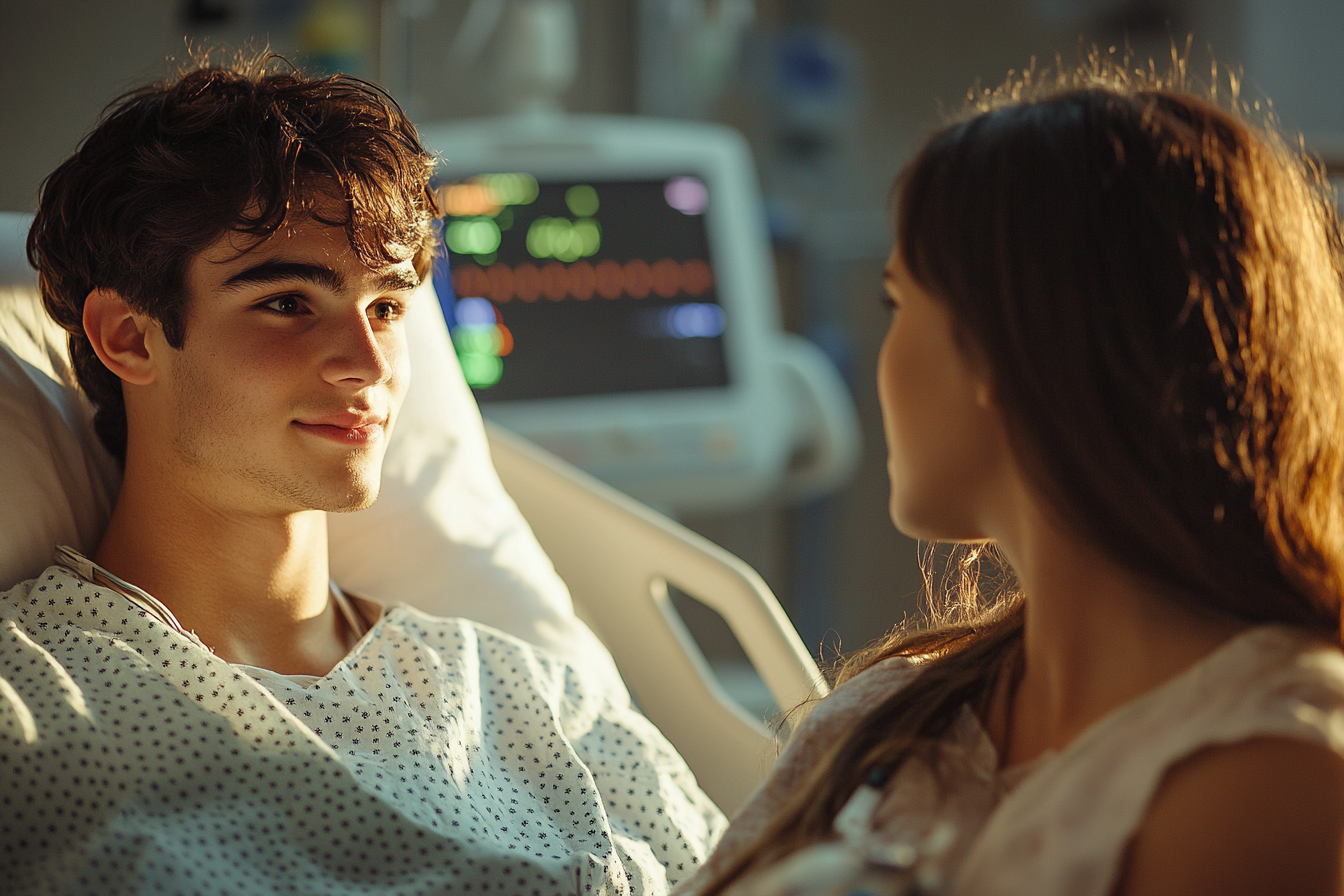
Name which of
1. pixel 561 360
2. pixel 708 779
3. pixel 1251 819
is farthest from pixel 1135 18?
pixel 1251 819

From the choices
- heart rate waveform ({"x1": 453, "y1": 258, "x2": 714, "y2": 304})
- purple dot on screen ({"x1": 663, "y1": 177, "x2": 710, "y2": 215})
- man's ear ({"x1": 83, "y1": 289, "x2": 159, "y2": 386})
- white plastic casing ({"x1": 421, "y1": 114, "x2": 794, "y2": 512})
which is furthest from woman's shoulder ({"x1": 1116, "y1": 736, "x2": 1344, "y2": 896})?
purple dot on screen ({"x1": 663, "y1": 177, "x2": 710, "y2": 215})

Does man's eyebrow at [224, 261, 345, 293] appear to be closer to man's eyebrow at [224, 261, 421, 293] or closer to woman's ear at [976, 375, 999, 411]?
man's eyebrow at [224, 261, 421, 293]

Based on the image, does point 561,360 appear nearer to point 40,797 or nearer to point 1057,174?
point 40,797

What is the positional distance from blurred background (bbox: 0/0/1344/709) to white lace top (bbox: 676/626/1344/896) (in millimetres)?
1672

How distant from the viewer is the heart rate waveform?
87.4 inches

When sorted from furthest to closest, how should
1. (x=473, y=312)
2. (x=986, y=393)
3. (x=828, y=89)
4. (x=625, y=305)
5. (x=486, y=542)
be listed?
(x=828, y=89)
(x=625, y=305)
(x=473, y=312)
(x=486, y=542)
(x=986, y=393)

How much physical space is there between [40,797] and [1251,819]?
0.88 m

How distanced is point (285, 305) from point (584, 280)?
1175 millimetres

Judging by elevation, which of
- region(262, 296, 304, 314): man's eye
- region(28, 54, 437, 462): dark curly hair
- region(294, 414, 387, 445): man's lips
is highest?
region(28, 54, 437, 462): dark curly hair

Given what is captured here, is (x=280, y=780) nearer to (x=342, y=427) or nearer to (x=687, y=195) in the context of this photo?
(x=342, y=427)

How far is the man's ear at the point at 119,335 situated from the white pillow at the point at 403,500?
0.11 m

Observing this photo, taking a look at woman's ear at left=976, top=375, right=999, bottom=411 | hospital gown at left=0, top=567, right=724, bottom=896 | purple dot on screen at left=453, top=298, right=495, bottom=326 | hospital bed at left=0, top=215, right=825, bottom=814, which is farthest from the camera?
purple dot on screen at left=453, top=298, right=495, bottom=326

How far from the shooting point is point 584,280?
2.28 meters

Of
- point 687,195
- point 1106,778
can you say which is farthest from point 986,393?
point 687,195
